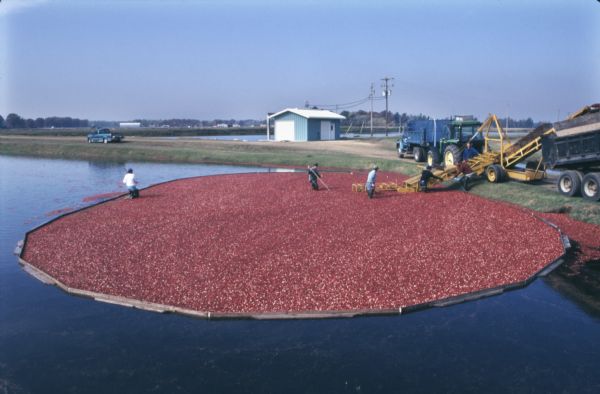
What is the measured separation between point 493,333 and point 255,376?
5.48 m

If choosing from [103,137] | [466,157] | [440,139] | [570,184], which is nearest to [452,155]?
[466,157]

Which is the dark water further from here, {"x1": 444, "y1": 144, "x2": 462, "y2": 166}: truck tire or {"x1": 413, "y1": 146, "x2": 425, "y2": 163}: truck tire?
{"x1": 413, "y1": 146, "x2": 425, "y2": 163}: truck tire

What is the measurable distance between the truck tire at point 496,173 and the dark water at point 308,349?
12.2 metres

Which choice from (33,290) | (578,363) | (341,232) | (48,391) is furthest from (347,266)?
(33,290)

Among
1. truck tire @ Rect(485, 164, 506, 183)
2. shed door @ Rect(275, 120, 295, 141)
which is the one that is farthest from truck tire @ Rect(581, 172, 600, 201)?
shed door @ Rect(275, 120, 295, 141)

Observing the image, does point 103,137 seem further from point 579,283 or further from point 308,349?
point 579,283

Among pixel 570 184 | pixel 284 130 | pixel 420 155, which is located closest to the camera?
pixel 570 184

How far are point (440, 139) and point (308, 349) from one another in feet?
80.8

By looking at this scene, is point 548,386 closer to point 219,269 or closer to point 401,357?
point 401,357

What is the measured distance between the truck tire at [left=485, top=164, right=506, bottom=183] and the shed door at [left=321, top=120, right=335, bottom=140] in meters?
41.3

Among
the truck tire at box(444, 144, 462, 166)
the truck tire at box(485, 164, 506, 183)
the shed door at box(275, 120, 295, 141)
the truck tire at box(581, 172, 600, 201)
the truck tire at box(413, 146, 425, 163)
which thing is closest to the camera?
the truck tire at box(581, 172, 600, 201)

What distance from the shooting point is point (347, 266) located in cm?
1316

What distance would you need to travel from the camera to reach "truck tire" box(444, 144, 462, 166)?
26.8 metres

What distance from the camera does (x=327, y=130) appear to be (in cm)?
6512
